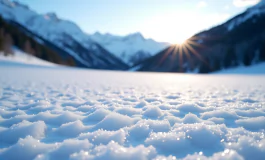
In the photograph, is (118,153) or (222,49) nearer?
(118,153)

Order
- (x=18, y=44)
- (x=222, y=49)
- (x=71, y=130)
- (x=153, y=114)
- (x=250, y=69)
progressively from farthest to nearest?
(x=222, y=49) < (x=18, y=44) < (x=250, y=69) < (x=153, y=114) < (x=71, y=130)

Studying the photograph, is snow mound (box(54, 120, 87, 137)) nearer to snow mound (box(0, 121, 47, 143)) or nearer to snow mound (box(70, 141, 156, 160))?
snow mound (box(0, 121, 47, 143))

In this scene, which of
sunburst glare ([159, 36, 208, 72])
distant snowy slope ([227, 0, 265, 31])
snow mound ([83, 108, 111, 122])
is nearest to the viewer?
snow mound ([83, 108, 111, 122])

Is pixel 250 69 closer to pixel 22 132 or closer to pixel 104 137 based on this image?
pixel 104 137

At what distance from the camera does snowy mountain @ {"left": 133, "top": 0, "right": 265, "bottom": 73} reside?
68.7m

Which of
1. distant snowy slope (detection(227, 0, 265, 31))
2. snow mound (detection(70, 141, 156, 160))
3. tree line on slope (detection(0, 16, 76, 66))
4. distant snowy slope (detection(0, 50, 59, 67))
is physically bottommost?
snow mound (detection(70, 141, 156, 160))

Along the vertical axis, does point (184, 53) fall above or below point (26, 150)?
above

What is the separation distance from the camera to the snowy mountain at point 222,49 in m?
68.7

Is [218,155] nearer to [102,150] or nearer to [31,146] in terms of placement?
[102,150]

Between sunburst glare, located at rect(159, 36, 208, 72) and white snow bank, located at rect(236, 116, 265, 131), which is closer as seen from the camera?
white snow bank, located at rect(236, 116, 265, 131)

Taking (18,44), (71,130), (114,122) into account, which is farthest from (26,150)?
(18,44)

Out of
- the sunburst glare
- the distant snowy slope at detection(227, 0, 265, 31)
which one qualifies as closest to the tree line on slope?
the sunburst glare

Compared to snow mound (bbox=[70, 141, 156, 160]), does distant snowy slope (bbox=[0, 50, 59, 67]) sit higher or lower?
higher

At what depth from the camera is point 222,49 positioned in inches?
3327
